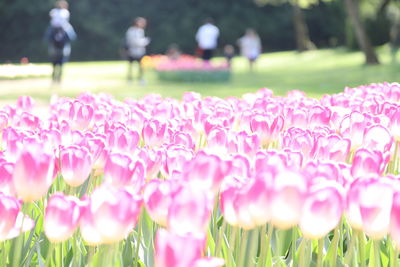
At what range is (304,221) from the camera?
4.43 ft

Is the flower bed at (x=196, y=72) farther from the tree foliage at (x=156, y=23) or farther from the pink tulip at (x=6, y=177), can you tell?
the tree foliage at (x=156, y=23)

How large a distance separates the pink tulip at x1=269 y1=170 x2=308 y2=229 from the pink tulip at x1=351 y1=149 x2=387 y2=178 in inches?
18.0

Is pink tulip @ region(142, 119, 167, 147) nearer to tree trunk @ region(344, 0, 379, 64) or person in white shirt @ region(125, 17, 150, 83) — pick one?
person in white shirt @ region(125, 17, 150, 83)

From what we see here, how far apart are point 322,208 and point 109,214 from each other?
1.41 feet

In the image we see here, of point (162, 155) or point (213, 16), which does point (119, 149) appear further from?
point (213, 16)

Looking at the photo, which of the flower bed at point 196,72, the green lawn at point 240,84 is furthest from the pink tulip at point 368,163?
the flower bed at point 196,72

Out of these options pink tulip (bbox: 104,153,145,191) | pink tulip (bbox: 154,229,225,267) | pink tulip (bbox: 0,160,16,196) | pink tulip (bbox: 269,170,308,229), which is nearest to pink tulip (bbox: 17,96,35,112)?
pink tulip (bbox: 0,160,16,196)

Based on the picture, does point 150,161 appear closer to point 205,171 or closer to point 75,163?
point 75,163

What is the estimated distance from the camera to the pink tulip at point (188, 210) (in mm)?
1202

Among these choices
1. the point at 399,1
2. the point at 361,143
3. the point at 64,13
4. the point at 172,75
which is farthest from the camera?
the point at 399,1

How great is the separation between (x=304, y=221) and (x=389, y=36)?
99.3ft

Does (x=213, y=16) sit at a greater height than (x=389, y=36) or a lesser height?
greater

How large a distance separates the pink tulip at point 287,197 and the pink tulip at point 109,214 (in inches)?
11.0

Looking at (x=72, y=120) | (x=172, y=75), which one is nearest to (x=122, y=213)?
(x=72, y=120)
